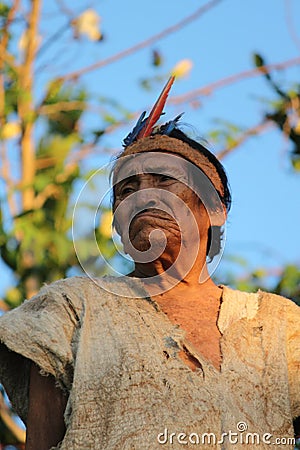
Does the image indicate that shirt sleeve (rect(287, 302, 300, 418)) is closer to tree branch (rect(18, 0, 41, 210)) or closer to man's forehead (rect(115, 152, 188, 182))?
man's forehead (rect(115, 152, 188, 182))

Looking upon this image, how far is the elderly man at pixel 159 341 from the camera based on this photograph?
2867 mm

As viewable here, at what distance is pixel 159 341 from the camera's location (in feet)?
9.97

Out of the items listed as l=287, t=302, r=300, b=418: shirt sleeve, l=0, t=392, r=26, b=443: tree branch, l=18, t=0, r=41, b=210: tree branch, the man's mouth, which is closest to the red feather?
the man's mouth

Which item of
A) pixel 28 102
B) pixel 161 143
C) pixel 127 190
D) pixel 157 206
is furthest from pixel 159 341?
pixel 28 102

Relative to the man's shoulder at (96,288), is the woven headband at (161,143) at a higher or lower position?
higher

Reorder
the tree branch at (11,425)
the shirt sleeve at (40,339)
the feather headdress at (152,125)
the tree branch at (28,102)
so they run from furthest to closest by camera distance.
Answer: the tree branch at (28,102), the tree branch at (11,425), the feather headdress at (152,125), the shirt sleeve at (40,339)

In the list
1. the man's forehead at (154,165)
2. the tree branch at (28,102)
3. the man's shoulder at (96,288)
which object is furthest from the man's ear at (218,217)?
the tree branch at (28,102)

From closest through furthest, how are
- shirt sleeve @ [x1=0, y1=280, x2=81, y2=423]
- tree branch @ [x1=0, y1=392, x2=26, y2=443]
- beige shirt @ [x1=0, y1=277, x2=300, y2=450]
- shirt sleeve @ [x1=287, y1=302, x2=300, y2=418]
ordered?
1. beige shirt @ [x1=0, y1=277, x2=300, y2=450]
2. shirt sleeve @ [x1=0, y1=280, x2=81, y2=423]
3. shirt sleeve @ [x1=287, y1=302, x2=300, y2=418]
4. tree branch @ [x1=0, y1=392, x2=26, y2=443]

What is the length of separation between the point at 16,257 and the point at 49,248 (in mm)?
243

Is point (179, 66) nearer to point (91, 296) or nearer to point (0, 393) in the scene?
point (0, 393)

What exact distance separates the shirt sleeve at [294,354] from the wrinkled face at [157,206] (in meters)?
0.37

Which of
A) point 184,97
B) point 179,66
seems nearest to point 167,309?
point 184,97

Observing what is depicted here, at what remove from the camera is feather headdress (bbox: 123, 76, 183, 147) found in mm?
3449

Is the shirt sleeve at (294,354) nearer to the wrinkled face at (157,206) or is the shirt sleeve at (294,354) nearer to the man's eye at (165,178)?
the wrinkled face at (157,206)
